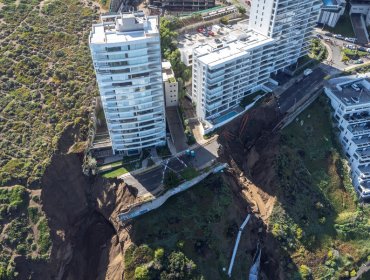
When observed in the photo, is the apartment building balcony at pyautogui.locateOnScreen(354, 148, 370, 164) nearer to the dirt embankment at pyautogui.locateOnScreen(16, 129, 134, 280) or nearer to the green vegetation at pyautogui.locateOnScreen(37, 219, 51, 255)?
the dirt embankment at pyautogui.locateOnScreen(16, 129, 134, 280)

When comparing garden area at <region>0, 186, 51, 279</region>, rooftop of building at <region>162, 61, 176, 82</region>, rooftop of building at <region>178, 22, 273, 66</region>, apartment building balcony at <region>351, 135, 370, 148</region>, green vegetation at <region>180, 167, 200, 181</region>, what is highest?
rooftop of building at <region>178, 22, 273, 66</region>

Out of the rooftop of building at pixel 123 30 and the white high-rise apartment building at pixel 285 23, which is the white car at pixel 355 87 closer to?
the white high-rise apartment building at pixel 285 23

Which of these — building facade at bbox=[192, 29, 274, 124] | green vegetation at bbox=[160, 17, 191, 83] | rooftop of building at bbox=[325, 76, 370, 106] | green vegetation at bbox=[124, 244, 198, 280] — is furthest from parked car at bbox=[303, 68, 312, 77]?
green vegetation at bbox=[124, 244, 198, 280]

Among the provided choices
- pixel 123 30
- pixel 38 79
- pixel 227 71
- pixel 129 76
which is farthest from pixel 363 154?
pixel 38 79

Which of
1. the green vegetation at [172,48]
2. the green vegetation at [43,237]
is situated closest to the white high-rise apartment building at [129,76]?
the green vegetation at [172,48]

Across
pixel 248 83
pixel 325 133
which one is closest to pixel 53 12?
pixel 248 83
